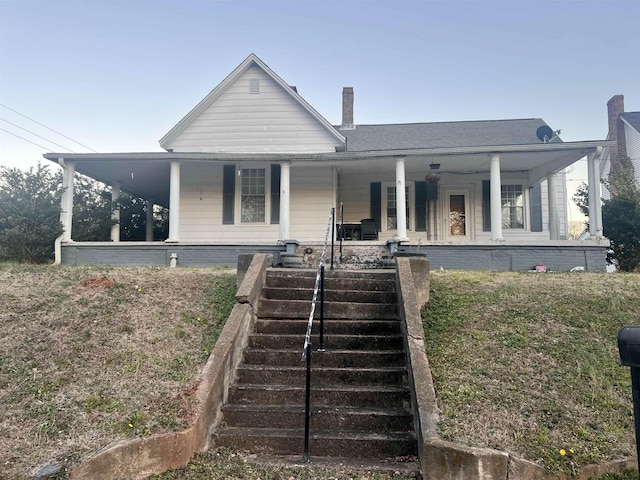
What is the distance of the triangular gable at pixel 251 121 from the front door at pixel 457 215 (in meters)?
4.07

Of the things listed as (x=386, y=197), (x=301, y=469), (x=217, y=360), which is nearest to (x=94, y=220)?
(x=386, y=197)

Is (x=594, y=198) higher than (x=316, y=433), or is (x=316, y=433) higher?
(x=594, y=198)

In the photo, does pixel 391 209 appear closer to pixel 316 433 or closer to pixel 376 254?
pixel 376 254

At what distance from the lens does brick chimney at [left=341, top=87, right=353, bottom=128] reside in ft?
54.2

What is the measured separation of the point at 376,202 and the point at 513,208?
4248 mm

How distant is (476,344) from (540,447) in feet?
5.30

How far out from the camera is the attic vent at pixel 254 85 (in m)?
13.0

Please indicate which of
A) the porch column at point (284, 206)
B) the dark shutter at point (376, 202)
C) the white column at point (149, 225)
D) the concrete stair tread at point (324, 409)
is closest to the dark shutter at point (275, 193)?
the porch column at point (284, 206)

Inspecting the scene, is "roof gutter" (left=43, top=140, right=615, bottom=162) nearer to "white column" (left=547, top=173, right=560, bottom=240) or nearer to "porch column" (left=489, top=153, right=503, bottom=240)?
"porch column" (left=489, top=153, right=503, bottom=240)

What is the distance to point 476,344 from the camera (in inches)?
199

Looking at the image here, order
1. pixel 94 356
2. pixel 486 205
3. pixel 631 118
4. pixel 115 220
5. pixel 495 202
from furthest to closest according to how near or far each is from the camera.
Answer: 1. pixel 631 118
2. pixel 486 205
3. pixel 115 220
4. pixel 495 202
5. pixel 94 356

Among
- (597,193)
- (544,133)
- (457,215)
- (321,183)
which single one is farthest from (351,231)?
(597,193)

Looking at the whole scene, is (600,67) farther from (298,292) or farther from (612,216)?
(298,292)

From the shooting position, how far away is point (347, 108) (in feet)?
54.5
